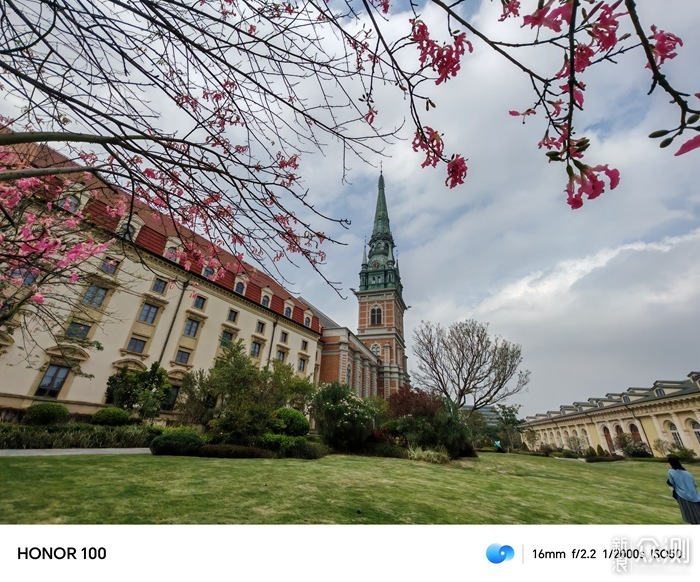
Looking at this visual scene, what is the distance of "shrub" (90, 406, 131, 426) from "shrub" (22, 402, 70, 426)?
4.11ft

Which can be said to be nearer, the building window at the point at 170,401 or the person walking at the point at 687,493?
the person walking at the point at 687,493

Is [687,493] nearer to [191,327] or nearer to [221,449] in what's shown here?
[221,449]

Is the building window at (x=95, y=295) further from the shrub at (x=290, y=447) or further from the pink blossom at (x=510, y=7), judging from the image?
the pink blossom at (x=510, y=7)

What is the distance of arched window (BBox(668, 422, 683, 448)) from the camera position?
30.8m

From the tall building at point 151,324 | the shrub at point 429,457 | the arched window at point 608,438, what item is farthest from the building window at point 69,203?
the arched window at point 608,438

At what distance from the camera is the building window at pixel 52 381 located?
15.7 meters

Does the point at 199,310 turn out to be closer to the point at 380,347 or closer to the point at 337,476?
the point at 337,476

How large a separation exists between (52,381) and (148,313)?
6129 mm

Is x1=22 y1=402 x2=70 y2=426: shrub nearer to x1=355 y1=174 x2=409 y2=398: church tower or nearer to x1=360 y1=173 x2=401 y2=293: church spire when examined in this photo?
x1=355 y1=174 x2=409 y2=398: church tower

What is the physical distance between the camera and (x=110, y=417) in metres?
15.0

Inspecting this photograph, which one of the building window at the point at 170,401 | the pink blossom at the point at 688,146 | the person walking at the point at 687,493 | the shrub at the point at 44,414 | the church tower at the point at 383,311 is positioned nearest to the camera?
→ the pink blossom at the point at 688,146

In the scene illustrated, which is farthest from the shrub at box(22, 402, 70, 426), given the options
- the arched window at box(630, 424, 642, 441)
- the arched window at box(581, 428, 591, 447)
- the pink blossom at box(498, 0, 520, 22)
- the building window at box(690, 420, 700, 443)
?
the arched window at box(581, 428, 591, 447)
